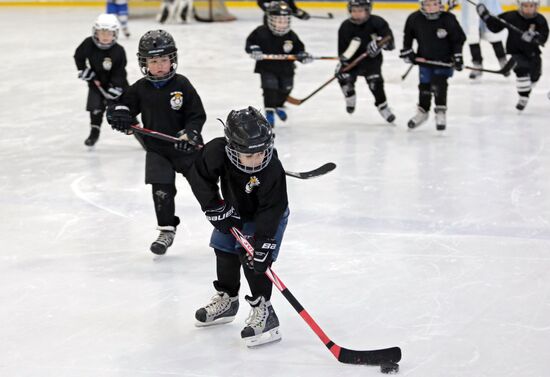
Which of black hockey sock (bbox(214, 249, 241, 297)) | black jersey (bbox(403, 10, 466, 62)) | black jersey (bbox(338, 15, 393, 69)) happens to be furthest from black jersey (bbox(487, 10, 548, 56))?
black hockey sock (bbox(214, 249, 241, 297))

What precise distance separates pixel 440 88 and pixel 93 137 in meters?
2.08

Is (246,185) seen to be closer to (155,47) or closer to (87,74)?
(155,47)

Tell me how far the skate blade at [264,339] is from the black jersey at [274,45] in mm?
3064

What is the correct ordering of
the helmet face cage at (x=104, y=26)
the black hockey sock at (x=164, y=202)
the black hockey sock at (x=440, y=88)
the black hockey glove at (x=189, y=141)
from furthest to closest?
1. the black hockey sock at (x=440, y=88)
2. the helmet face cage at (x=104, y=26)
3. the black hockey sock at (x=164, y=202)
4. the black hockey glove at (x=189, y=141)

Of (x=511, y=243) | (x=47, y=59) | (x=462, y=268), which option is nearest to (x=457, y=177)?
(x=511, y=243)

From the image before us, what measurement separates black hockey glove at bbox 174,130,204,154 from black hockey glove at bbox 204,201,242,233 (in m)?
0.66

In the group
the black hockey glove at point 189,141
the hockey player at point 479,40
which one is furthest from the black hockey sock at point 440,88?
the black hockey glove at point 189,141

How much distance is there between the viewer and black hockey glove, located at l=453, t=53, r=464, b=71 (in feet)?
17.5

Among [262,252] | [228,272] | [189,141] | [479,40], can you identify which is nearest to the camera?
[262,252]

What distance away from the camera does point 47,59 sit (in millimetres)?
8391

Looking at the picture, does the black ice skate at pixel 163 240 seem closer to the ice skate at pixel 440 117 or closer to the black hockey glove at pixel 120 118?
the black hockey glove at pixel 120 118

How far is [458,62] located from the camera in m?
5.35

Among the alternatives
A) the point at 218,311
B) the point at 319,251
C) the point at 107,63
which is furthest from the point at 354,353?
the point at 107,63

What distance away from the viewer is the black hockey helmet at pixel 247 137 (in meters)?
2.56
